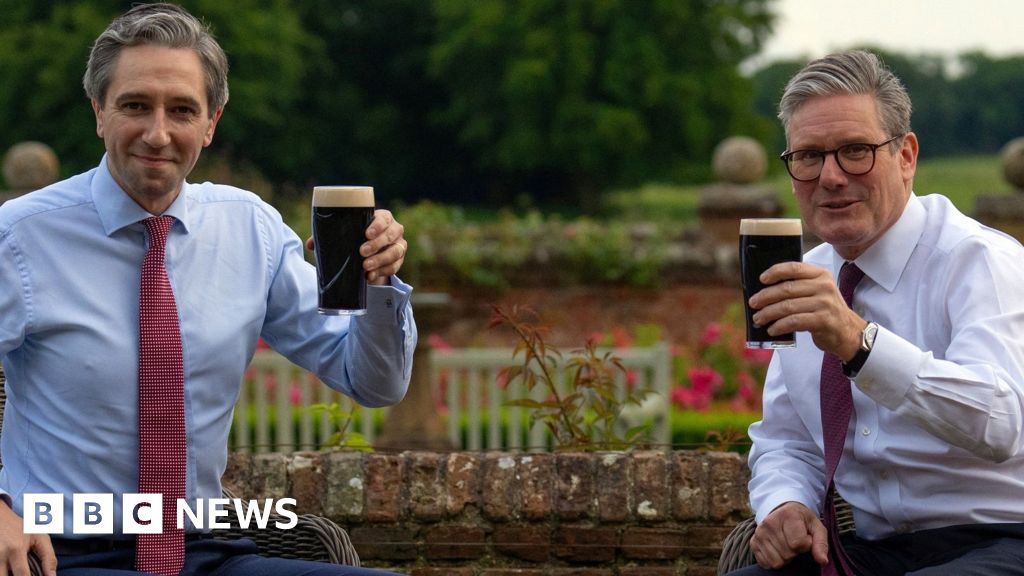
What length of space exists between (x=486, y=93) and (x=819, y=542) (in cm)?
3419

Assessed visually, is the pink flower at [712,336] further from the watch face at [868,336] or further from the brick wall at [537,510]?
the watch face at [868,336]

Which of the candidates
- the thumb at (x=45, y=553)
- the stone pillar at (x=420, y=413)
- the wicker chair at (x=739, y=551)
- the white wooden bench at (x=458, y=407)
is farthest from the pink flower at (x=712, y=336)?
the thumb at (x=45, y=553)

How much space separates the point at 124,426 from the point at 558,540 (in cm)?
134

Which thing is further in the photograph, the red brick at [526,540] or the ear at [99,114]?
the red brick at [526,540]

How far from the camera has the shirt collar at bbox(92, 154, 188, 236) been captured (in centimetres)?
266

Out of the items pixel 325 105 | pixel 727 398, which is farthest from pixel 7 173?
pixel 325 105

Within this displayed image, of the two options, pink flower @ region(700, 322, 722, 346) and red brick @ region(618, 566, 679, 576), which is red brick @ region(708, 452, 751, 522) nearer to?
red brick @ region(618, 566, 679, 576)

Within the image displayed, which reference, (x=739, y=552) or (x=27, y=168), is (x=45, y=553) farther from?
(x=27, y=168)

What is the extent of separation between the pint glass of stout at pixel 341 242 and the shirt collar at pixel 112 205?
1.36 ft

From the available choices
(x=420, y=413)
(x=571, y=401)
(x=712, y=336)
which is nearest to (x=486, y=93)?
(x=712, y=336)

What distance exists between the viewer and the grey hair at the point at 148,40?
8.58 feet

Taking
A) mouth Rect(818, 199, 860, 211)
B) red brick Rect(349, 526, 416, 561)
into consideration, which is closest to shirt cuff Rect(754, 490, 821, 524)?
mouth Rect(818, 199, 860, 211)

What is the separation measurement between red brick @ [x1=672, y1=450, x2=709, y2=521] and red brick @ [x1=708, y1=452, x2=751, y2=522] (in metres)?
0.02

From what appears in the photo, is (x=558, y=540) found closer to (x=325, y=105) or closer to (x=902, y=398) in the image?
A: (x=902, y=398)
